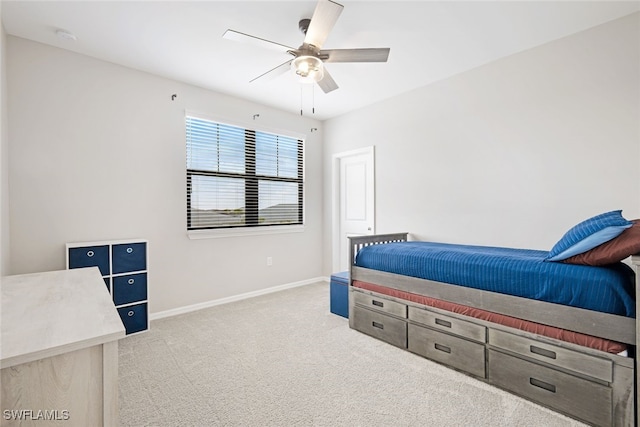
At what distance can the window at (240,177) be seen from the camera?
3.69 metres

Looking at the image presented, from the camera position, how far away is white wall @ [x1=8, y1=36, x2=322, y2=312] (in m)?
2.62

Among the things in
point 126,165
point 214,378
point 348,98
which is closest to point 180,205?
point 126,165

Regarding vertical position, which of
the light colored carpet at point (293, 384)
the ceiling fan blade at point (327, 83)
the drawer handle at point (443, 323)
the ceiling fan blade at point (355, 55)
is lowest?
the light colored carpet at point (293, 384)

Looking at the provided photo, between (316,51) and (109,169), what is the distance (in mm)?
2329

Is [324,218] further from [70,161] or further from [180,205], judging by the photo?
[70,161]

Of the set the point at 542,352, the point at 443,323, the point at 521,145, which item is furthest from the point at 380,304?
the point at 521,145

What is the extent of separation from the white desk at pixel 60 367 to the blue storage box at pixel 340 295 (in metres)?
2.45

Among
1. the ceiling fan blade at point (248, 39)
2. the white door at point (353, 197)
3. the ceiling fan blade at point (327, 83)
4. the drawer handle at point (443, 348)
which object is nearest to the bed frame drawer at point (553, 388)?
the drawer handle at point (443, 348)

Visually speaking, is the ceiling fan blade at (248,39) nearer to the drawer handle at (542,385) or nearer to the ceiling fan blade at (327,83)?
the ceiling fan blade at (327,83)

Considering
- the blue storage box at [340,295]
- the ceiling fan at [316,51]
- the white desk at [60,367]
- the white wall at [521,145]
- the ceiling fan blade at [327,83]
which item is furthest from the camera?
the blue storage box at [340,295]

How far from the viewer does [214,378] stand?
7.06 feet

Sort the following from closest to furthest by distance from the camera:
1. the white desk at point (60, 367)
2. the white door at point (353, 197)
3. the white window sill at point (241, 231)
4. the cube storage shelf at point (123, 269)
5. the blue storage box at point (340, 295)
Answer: the white desk at point (60, 367) → the cube storage shelf at point (123, 269) → the blue storage box at point (340, 295) → the white window sill at point (241, 231) → the white door at point (353, 197)

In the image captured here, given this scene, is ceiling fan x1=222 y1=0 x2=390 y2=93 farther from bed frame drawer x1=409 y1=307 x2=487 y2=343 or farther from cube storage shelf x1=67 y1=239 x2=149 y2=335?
cube storage shelf x1=67 y1=239 x2=149 y2=335

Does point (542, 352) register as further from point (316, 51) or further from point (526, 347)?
point (316, 51)
